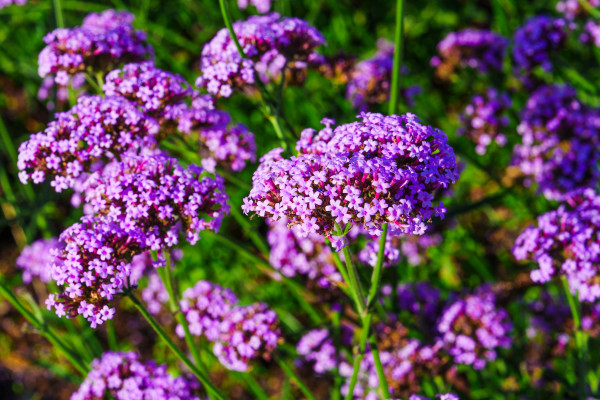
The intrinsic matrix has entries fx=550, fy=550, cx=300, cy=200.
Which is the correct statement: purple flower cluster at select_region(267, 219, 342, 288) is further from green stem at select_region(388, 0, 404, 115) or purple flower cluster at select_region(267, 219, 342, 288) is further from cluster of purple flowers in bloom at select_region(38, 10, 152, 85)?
cluster of purple flowers in bloom at select_region(38, 10, 152, 85)

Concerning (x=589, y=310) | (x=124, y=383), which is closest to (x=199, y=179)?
(x=124, y=383)

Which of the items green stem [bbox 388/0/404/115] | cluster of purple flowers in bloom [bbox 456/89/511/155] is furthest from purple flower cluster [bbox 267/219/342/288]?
cluster of purple flowers in bloom [bbox 456/89/511/155]

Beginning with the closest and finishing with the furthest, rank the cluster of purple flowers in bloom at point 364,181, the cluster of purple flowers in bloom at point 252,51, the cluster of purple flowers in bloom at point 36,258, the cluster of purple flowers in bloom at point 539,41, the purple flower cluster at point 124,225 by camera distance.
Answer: the cluster of purple flowers in bloom at point 364,181, the purple flower cluster at point 124,225, the cluster of purple flowers in bloom at point 252,51, the cluster of purple flowers in bloom at point 539,41, the cluster of purple flowers in bloom at point 36,258

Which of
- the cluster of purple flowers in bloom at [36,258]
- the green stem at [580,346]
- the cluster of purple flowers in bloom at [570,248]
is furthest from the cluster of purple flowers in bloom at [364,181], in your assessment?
the cluster of purple flowers in bloom at [36,258]

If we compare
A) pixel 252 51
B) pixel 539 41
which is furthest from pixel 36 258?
pixel 539 41

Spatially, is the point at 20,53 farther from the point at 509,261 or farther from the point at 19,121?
the point at 509,261

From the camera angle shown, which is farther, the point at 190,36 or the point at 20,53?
the point at 190,36

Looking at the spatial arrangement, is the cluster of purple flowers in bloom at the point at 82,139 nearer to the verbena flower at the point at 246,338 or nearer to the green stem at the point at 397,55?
the verbena flower at the point at 246,338
